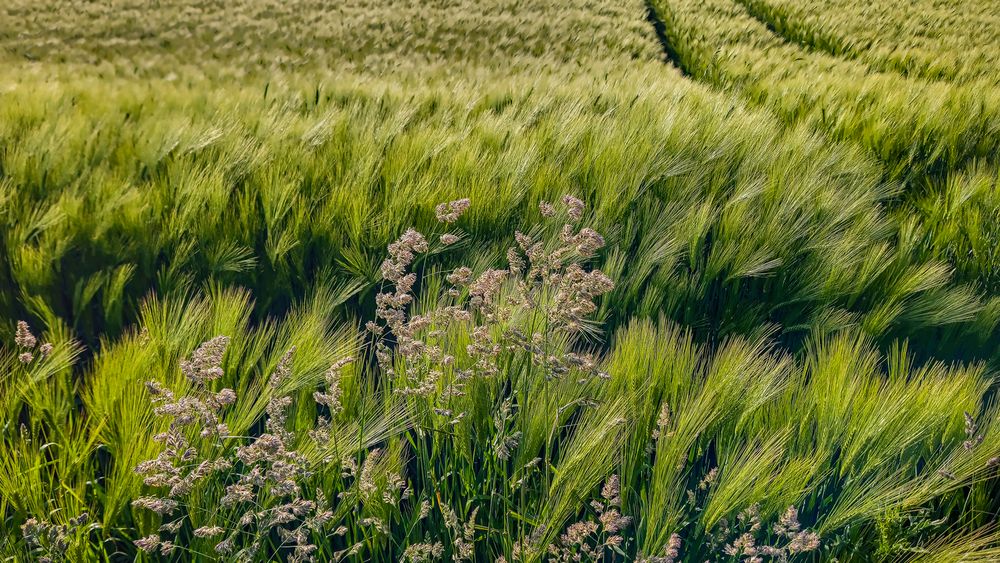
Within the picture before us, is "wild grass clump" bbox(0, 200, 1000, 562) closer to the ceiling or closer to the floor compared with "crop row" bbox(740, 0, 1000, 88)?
closer to the floor

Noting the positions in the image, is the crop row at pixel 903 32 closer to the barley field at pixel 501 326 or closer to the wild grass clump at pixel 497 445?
the barley field at pixel 501 326

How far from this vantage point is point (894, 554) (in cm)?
Result: 108

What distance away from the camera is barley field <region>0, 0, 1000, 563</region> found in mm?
1004

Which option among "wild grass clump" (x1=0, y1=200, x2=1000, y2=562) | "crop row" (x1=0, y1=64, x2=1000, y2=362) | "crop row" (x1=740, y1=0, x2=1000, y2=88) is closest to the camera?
"wild grass clump" (x1=0, y1=200, x2=1000, y2=562)

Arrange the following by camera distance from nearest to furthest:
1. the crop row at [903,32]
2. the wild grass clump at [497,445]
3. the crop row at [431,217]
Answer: the wild grass clump at [497,445]
the crop row at [431,217]
the crop row at [903,32]

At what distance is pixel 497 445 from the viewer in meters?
1.02

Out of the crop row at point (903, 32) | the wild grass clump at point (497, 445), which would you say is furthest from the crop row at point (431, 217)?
the crop row at point (903, 32)

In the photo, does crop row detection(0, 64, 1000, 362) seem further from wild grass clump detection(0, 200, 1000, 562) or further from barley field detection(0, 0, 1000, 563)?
wild grass clump detection(0, 200, 1000, 562)

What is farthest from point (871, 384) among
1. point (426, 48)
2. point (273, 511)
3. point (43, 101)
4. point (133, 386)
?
point (426, 48)

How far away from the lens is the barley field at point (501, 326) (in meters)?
1.00

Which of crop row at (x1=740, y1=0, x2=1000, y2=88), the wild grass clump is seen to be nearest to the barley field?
the wild grass clump

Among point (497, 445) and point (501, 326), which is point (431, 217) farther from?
point (497, 445)

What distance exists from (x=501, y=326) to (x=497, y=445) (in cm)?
21

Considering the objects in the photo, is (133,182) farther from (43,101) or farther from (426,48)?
(426,48)
